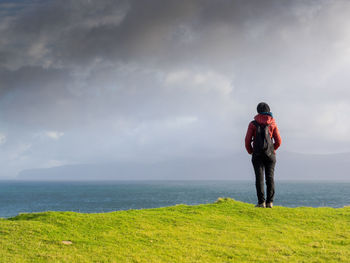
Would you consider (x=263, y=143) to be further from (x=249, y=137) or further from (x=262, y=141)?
(x=249, y=137)

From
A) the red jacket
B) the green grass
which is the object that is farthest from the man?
the green grass

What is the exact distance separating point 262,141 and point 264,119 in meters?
0.94

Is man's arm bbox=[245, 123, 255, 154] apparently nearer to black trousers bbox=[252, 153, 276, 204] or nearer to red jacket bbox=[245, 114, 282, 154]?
red jacket bbox=[245, 114, 282, 154]

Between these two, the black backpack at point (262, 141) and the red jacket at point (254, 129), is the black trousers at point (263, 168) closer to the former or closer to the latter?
the black backpack at point (262, 141)

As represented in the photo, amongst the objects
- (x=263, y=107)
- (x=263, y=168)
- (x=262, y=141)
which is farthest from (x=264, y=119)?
(x=263, y=168)

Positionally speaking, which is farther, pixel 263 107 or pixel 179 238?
pixel 263 107

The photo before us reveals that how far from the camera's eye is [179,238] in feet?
33.5

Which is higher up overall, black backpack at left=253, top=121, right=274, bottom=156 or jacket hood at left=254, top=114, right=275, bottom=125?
jacket hood at left=254, top=114, right=275, bottom=125

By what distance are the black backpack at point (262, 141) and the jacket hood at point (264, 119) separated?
125 millimetres

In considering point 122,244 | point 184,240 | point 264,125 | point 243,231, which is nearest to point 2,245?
point 122,244

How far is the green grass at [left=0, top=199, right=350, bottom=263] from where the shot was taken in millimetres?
8438

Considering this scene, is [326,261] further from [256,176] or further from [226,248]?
[256,176]

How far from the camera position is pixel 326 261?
8219mm

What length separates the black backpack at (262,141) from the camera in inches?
490
